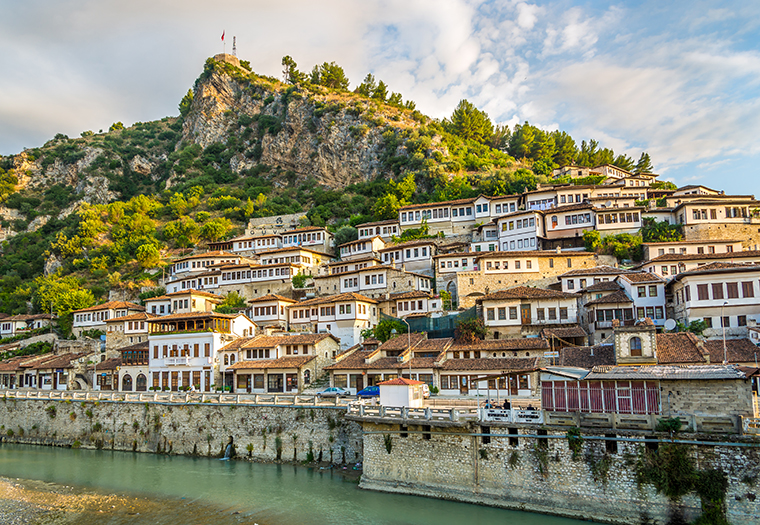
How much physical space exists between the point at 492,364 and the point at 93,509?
939 inches

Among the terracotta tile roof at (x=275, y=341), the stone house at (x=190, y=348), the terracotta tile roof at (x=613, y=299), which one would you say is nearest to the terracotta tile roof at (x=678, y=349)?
the terracotta tile roof at (x=613, y=299)

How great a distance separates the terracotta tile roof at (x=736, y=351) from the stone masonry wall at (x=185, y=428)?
19741mm

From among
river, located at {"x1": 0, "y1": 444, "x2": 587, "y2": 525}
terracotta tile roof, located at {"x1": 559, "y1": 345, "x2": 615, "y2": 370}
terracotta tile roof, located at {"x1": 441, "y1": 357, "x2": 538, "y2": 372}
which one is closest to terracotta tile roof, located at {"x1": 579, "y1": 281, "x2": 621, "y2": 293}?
terracotta tile roof, located at {"x1": 441, "y1": 357, "x2": 538, "y2": 372}

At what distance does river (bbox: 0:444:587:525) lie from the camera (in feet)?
68.4

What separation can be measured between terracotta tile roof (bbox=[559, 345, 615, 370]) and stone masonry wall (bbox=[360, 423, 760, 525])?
290 inches

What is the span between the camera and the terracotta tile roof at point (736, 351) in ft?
84.8

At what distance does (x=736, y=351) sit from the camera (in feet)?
Answer: 87.0

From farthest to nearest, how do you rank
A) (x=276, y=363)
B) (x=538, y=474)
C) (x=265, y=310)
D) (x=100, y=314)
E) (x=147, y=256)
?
(x=147, y=256), (x=100, y=314), (x=265, y=310), (x=276, y=363), (x=538, y=474)

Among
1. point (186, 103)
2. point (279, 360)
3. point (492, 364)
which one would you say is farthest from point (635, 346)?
point (186, 103)

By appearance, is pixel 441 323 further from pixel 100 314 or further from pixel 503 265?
pixel 100 314

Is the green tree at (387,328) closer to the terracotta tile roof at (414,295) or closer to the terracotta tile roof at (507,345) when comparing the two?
the terracotta tile roof at (414,295)

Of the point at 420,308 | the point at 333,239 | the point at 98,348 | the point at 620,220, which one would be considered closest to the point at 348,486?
the point at 420,308

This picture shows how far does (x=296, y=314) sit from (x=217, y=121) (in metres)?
99.4

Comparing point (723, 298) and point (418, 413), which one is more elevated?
point (723, 298)
